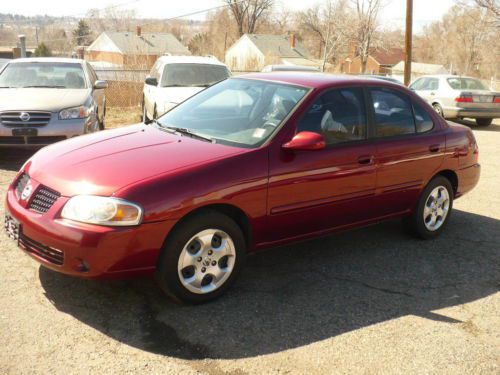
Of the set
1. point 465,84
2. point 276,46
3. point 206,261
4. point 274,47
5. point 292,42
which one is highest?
point 292,42

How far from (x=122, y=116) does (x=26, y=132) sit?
297 inches

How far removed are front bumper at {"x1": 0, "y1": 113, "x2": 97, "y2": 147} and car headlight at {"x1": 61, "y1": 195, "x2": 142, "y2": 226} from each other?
4723 millimetres

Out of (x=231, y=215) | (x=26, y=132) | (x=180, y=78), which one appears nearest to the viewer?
(x=231, y=215)

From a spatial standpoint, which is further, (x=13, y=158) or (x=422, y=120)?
(x=13, y=158)

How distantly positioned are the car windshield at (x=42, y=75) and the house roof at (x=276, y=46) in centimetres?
6498

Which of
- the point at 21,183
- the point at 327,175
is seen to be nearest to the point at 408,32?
the point at 327,175

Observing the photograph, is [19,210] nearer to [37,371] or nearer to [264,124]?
[37,371]

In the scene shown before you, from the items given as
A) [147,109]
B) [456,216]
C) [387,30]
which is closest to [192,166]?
[456,216]

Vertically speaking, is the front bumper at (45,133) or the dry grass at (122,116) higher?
the front bumper at (45,133)

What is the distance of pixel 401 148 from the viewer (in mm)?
5004

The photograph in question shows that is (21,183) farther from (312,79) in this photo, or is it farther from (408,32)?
(408,32)

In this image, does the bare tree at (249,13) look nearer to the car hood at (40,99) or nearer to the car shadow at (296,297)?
the car hood at (40,99)

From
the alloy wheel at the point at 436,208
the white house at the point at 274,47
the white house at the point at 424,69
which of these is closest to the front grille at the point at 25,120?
the alloy wheel at the point at 436,208

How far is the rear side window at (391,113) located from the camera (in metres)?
4.91
